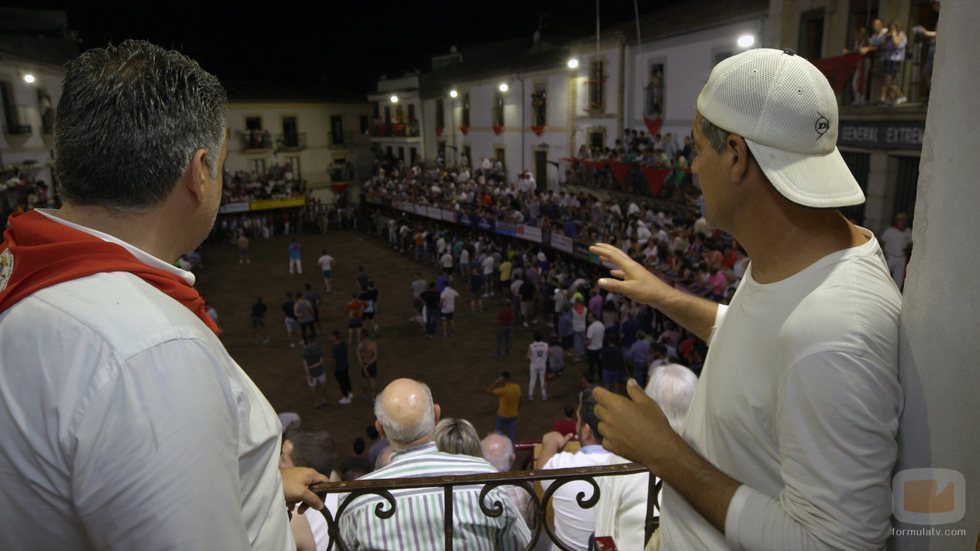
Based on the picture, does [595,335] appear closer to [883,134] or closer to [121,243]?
[883,134]

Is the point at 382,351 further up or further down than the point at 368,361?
further down

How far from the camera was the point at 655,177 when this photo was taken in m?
19.5

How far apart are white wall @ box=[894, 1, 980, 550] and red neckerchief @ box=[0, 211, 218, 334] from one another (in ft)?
5.53

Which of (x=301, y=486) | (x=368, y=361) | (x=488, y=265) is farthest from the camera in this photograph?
(x=488, y=265)

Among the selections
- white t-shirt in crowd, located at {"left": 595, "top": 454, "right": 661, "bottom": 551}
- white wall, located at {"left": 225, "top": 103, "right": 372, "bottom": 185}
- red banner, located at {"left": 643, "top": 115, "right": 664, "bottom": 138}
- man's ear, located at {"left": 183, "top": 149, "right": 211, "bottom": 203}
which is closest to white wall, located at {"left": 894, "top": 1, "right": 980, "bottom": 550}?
man's ear, located at {"left": 183, "top": 149, "right": 211, "bottom": 203}

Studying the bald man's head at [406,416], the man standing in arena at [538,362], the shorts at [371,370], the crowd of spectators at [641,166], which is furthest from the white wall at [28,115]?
the bald man's head at [406,416]

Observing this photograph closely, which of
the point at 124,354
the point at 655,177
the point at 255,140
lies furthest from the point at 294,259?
the point at 124,354

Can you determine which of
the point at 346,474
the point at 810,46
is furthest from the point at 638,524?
the point at 810,46

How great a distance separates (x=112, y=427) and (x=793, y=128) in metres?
1.56

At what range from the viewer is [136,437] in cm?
113

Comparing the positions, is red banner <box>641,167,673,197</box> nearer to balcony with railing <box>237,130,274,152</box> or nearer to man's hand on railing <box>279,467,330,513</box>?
man's hand on railing <box>279,467,330,513</box>

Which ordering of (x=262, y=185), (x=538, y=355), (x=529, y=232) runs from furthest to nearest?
(x=262, y=185)
(x=529, y=232)
(x=538, y=355)

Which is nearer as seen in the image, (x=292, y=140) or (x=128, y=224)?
(x=128, y=224)

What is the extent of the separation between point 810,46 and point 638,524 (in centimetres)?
1655
